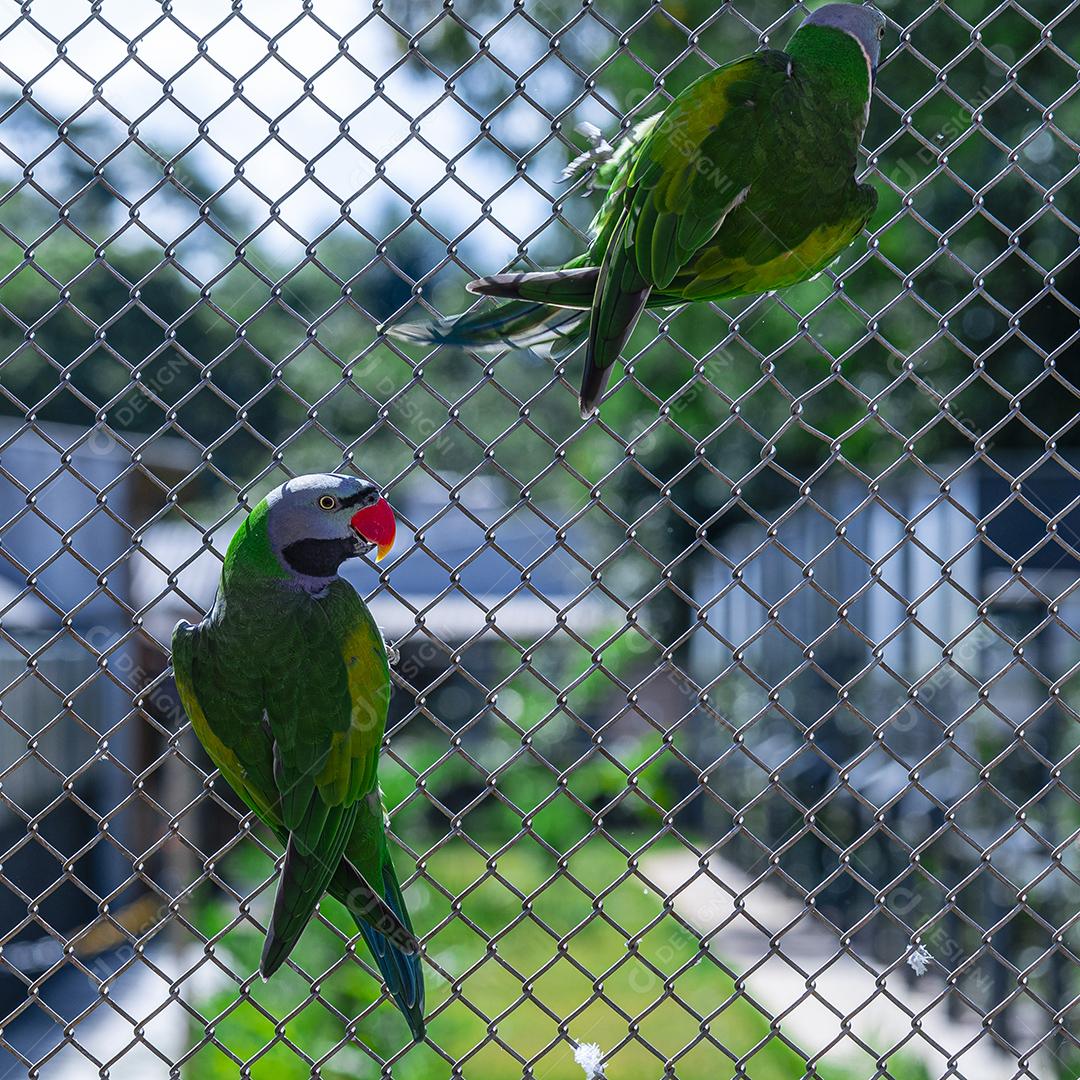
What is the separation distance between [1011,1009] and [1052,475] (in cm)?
261

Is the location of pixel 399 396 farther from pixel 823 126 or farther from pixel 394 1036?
pixel 394 1036

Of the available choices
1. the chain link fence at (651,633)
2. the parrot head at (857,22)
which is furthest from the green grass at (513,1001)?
the parrot head at (857,22)

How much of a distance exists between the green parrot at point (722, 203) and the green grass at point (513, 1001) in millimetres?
899

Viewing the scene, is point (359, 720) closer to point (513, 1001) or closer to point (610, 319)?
point (610, 319)

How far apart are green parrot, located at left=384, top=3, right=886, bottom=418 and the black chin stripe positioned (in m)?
0.33

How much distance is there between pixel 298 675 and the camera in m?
1.61

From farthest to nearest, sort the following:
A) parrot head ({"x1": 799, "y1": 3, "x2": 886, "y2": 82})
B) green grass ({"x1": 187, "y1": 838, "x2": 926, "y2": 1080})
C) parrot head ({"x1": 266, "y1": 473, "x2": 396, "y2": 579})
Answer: green grass ({"x1": 187, "y1": 838, "x2": 926, "y2": 1080})
parrot head ({"x1": 799, "y1": 3, "x2": 886, "y2": 82})
parrot head ({"x1": 266, "y1": 473, "x2": 396, "y2": 579})

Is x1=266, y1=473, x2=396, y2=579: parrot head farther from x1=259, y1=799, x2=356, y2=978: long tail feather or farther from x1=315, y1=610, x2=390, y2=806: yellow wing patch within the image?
x1=259, y1=799, x2=356, y2=978: long tail feather

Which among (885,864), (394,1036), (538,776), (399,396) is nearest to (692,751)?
(538,776)

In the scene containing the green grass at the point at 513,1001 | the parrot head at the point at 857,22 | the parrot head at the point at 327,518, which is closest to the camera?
the parrot head at the point at 327,518

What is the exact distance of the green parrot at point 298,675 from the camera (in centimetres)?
159

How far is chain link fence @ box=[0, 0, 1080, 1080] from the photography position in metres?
1.81

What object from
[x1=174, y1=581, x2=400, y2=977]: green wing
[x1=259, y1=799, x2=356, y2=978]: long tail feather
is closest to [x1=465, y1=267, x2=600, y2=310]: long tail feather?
[x1=174, y1=581, x2=400, y2=977]: green wing

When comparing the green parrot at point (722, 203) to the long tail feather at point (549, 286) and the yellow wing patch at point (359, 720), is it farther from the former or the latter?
the yellow wing patch at point (359, 720)
